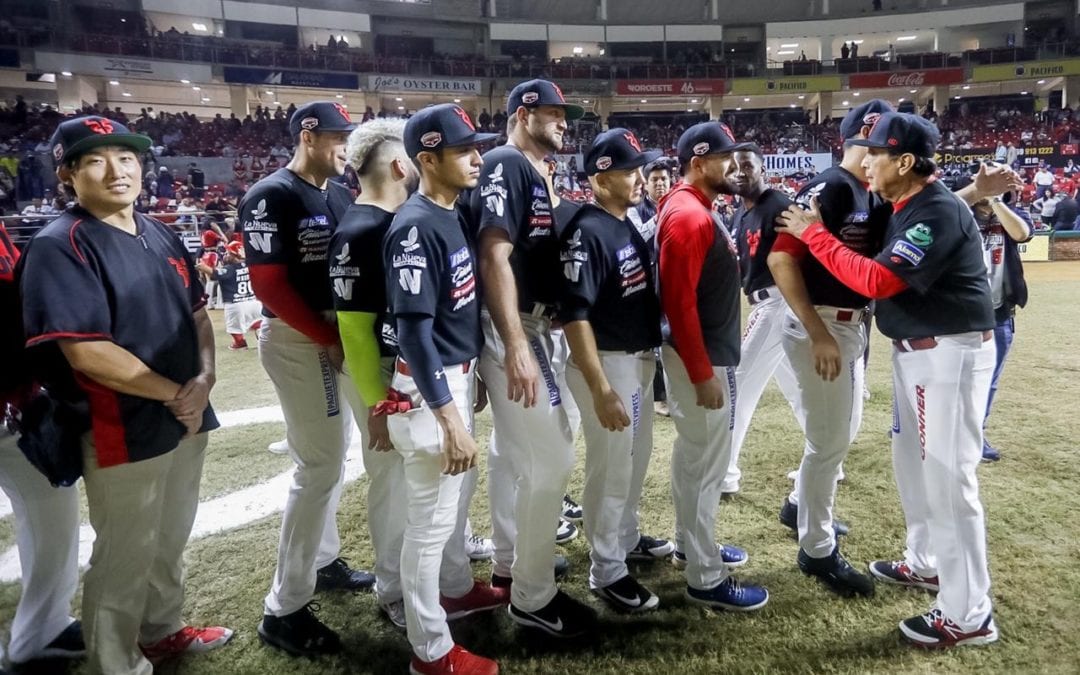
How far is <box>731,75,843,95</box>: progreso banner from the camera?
1321 inches

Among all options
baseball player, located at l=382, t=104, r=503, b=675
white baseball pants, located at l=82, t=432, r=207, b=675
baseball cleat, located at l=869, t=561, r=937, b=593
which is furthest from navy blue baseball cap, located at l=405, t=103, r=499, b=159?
baseball cleat, located at l=869, t=561, r=937, b=593

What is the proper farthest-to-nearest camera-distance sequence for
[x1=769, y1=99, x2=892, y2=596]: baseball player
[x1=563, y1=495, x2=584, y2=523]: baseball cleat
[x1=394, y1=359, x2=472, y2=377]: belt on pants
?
[x1=563, y1=495, x2=584, y2=523]: baseball cleat, [x1=769, y1=99, x2=892, y2=596]: baseball player, [x1=394, y1=359, x2=472, y2=377]: belt on pants

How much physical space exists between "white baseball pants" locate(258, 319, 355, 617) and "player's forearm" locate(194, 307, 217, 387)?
0.23 meters

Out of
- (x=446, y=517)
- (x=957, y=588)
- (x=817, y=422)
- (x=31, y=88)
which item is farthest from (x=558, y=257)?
(x=31, y=88)

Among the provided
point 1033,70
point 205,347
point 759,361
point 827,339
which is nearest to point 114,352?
point 205,347

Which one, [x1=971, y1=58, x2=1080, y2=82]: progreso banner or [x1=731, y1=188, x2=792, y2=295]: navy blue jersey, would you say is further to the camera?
[x1=971, y1=58, x2=1080, y2=82]: progreso banner

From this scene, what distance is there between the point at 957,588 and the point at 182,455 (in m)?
3.48

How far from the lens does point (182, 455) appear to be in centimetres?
292

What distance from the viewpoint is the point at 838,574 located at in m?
3.41

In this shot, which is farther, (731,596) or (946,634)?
(731,596)

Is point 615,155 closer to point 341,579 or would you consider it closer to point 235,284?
point 341,579

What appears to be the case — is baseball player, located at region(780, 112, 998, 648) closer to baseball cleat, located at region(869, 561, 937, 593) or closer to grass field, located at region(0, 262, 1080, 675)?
grass field, located at region(0, 262, 1080, 675)

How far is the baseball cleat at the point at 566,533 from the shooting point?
406cm

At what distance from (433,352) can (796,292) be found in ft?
6.19
